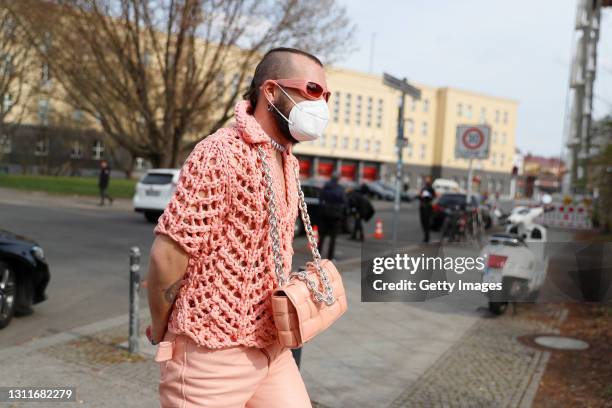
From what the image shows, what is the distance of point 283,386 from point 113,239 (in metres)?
11.8

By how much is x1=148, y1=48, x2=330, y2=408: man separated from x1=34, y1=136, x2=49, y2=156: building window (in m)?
53.0

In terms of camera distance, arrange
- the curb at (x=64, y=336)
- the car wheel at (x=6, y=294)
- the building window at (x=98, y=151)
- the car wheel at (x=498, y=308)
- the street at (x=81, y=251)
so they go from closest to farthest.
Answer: the curb at (x=64, y=336) < the car wheel at (x=6, y=294) < the street at (x=81, y=251) < the car wheel at (x=498, y=308) < the building window at (x=98, y=151)

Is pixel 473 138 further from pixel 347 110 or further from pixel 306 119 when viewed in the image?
pixel 347 110

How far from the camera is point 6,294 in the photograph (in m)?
6.05

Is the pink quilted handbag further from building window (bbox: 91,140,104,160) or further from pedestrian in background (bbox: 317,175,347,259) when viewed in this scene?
building window (bbox: 91,140,104,160)

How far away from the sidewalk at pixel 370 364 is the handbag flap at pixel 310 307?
2217 millimetres

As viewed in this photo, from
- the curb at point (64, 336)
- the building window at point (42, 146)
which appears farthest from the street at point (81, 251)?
the building window at point (42, 146)

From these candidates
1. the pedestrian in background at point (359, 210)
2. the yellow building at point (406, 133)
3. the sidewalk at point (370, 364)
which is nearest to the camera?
the sidewalk at point (370, 364)

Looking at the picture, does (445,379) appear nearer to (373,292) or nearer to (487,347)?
(487,347)

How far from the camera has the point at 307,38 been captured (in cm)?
→ 2056

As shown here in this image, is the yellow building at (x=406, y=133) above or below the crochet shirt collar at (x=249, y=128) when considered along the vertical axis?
above

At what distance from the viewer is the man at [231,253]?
181 cm

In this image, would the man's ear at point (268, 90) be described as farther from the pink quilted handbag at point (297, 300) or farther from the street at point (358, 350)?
the street at point (358, 350)

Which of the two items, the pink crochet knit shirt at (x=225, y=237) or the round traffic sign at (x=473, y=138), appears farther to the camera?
the round traffic sign at (x=473, y=138)
